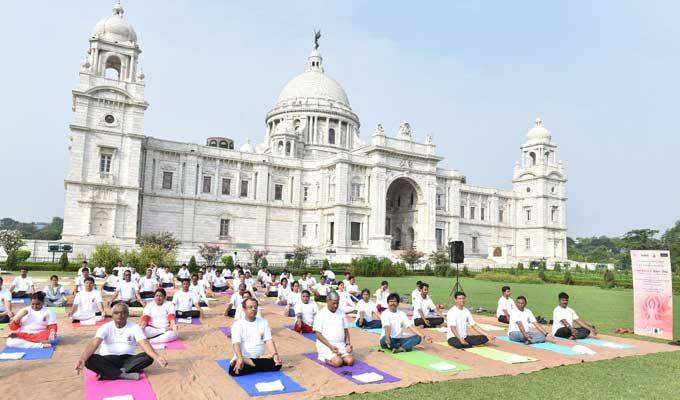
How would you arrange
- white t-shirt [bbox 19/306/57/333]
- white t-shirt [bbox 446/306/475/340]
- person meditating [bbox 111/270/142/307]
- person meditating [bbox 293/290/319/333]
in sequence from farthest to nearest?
person meditating [bbox 111/270/142/307], person meditating [bbox 293/290/319/333], white t-shirt [bbox 446/306/475/340], white t-shirt [bbox 19/306/57/333]

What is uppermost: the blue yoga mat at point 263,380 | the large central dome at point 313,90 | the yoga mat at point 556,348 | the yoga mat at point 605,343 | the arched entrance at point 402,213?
the large central dome at point 313,90

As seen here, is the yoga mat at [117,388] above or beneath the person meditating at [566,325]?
beneath

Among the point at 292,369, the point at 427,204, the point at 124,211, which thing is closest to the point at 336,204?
the point at 427,204

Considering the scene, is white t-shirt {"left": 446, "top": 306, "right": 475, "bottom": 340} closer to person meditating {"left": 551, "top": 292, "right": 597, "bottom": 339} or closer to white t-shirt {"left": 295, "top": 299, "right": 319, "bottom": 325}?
person meditating {"left": 551, "top": 292, "right": 597, "bottom": 339}

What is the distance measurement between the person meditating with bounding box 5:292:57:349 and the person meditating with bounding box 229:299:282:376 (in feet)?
14.2

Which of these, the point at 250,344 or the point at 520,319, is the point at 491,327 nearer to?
the point at 520,319

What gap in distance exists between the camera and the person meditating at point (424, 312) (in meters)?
13.0

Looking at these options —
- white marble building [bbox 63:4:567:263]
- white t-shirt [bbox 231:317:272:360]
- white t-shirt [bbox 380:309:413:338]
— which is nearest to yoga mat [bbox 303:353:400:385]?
white t-shirt [bbox 380:309:413:338]

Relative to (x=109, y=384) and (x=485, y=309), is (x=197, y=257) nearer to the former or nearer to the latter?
(x=485, y=309)

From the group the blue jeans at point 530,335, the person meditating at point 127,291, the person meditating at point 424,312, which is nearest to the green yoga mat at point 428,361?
the blue jeans at point 530,335

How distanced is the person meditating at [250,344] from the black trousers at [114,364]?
53.9 inches

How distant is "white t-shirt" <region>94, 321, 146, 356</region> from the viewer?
7.51m

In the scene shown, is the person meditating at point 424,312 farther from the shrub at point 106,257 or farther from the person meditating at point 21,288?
the shrub at point 106,257

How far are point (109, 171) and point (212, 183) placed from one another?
1055 cm
